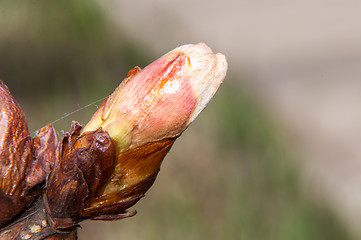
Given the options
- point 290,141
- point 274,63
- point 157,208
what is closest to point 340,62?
point 274,63

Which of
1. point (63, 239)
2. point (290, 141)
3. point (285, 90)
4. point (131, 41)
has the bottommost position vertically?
point (285, 90)

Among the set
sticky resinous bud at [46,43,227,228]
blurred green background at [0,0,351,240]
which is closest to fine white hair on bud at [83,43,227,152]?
sticky resinous bud at [46,43,227,228]

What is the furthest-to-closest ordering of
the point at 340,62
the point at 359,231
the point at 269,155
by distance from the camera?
the point at 340,62
the point at 359,231
the point at 269,155

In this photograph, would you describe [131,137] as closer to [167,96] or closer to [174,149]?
[167,96]

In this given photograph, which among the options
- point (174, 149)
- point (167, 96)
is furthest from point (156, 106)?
point (174, 149)

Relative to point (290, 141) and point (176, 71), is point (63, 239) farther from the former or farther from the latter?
point (290, 141)

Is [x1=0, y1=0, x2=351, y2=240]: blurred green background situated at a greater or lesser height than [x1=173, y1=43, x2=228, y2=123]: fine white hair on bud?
lesser

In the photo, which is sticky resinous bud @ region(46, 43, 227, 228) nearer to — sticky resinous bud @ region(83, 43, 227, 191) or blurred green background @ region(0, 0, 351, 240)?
sticky resinous bud @ region(83, 43, 227, 191)
